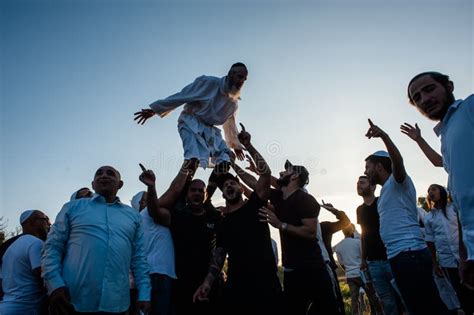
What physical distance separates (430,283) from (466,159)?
217 cm

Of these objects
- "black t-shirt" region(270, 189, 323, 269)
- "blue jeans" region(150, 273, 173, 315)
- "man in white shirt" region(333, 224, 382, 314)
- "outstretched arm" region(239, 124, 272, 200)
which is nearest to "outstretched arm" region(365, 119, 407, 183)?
"black t-shirt" region(270, 189, 323, 269)

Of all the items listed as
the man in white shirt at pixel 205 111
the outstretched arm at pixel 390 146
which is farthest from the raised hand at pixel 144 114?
the outstretched arm at pixel 390 146

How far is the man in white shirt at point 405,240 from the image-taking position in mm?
4176

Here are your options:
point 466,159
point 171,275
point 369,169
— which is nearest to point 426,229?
point 369,169

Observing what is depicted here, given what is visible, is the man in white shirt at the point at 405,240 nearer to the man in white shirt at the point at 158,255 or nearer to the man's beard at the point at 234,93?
the man in white shirt at the point at 158,255

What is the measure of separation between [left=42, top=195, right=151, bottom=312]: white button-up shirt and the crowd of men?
0.03ft

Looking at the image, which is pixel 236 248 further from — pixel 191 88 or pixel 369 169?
pixel 191 88

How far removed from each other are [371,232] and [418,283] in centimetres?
175

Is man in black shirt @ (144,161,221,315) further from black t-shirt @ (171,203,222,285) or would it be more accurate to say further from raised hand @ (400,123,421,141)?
raised hand @ (400,123,421,141)

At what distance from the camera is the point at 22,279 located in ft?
15.1

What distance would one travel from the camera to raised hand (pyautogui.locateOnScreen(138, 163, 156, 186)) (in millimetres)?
4949

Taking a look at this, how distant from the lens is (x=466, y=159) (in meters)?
2.54

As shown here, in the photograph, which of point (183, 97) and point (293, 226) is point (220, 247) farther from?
point (183, 97)

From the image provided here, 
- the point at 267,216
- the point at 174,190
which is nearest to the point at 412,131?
the point at 267,216
